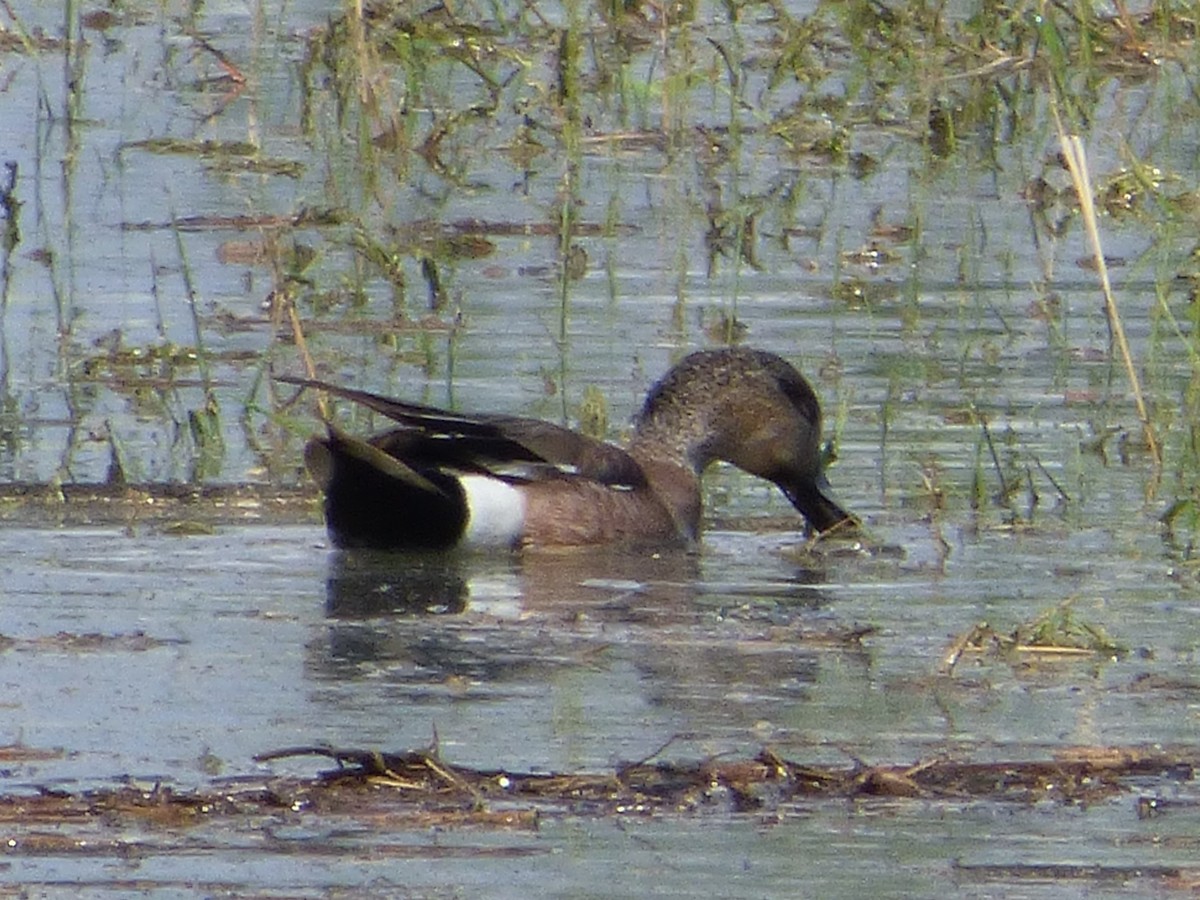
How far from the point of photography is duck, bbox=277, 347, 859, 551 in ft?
22.2

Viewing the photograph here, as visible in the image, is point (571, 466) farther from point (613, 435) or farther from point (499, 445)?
point (613, 435)

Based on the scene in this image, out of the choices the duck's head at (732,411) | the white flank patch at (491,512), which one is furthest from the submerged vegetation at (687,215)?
the white flank patch at (491,512)

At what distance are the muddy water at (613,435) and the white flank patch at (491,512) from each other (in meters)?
0.10

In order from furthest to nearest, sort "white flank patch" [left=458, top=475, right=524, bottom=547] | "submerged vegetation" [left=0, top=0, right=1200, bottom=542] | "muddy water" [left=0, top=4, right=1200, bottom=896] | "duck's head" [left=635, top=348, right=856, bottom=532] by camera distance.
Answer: "submerged vegetation" [left=0, top=0, right=1200, bottom=542] < "duck's head" [left=635, top=348, right=856, bottom=532] < "white flank patch" [left=458, top=475, right=524, bottom=547] < "muddy water" [left=0, top=4, right=1200, bottom=896]

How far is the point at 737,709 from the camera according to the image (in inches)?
206

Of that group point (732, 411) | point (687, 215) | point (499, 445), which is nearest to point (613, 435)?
point (732, 411)

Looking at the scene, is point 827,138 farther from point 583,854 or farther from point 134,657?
point 583,854

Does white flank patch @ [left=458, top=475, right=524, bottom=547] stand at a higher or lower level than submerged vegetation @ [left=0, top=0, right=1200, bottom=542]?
lower

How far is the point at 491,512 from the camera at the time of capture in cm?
695

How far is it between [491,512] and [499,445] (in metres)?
0.14

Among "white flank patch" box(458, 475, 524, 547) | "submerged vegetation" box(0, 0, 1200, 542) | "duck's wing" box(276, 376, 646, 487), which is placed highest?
"submerged vegetation" box(0, 0, 1200, 542)

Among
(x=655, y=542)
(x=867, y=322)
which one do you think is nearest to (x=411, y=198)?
(x=867, y=322)

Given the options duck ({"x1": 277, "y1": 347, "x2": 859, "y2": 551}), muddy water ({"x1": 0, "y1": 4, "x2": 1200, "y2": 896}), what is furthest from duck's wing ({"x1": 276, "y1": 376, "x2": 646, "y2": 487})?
muddy water ({"x1": 0, "y1": 4, "x2": 1200, "y2": 896})

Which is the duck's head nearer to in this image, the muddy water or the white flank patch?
the muddy water
